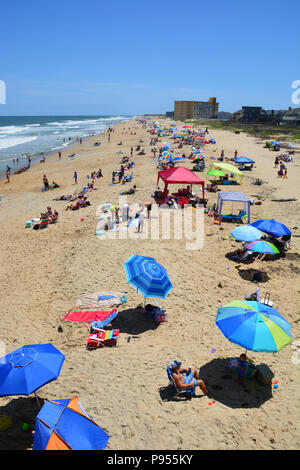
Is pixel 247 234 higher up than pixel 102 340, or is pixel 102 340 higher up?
pixel 247 234

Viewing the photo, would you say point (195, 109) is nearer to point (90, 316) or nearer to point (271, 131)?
point (271, 131)

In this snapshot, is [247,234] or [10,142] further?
[10,142]

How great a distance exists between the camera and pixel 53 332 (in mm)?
7555

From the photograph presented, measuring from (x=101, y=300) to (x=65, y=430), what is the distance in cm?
463

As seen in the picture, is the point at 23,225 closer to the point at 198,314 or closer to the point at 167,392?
the point at 198,314

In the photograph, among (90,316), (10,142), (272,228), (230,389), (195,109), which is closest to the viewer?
(230,389)

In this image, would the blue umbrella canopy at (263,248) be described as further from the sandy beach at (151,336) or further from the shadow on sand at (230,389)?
the shadow on sand at (230,389)

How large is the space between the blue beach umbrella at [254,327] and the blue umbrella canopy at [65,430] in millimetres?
2793

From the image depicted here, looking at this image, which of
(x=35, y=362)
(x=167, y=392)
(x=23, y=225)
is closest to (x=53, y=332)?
(x=35, y=362)

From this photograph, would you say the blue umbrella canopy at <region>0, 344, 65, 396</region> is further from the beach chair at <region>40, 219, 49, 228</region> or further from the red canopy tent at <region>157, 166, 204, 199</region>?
the red canopy tent at <region>157, 166, 204, 199</region>

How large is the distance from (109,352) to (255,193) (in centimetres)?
1611

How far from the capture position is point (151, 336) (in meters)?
7.21

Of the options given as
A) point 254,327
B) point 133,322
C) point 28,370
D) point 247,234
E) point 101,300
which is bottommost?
point 133,322

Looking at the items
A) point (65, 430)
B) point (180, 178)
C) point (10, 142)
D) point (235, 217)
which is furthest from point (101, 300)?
point (10, 142)
